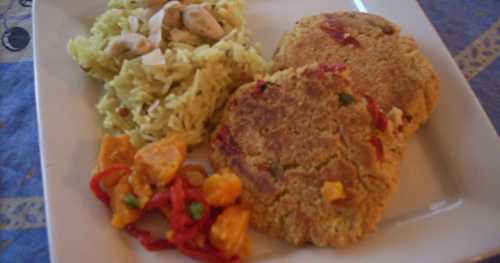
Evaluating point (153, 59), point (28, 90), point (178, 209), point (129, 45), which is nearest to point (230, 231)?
point (178, 209)

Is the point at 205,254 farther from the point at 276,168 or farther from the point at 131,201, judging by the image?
the point at 276,168

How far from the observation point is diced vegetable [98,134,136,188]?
8.05 feet

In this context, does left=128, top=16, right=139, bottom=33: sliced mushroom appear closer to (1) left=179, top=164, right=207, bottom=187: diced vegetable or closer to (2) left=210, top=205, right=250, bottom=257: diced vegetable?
(1) left=179, top=164, right=207, bottom=187: diced vegetable

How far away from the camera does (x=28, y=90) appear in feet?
10.7

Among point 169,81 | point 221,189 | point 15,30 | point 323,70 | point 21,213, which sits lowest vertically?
point 21,213

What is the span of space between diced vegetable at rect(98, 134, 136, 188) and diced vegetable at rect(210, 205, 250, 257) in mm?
632

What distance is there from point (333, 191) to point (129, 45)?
1.49 meters

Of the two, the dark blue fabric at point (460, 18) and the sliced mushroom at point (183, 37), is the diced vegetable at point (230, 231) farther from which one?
the dark blue fabric at point (460, 18)

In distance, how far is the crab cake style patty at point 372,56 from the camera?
2639 millimetres

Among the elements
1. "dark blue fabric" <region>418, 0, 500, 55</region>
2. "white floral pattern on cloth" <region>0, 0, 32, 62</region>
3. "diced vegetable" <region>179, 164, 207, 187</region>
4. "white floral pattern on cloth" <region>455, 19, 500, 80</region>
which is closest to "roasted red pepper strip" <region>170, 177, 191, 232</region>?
"diced vegetable" <region>179, 164, 207, 187</region>

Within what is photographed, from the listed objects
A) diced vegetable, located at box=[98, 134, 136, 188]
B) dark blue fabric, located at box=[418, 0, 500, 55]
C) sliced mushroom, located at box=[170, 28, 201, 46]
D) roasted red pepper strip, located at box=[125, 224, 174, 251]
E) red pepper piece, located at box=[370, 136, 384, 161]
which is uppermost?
dark blue fabric, located at box=[418, 0, 500, 55]

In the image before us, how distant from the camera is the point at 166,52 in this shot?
8.95 ft

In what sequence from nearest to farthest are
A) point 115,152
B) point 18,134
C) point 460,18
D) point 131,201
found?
point 131,201, point 115,152, point 18,134, point 460,18

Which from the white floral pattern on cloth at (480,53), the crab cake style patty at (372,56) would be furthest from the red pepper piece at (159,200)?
the white floral pattern on cloth at (480,53)
